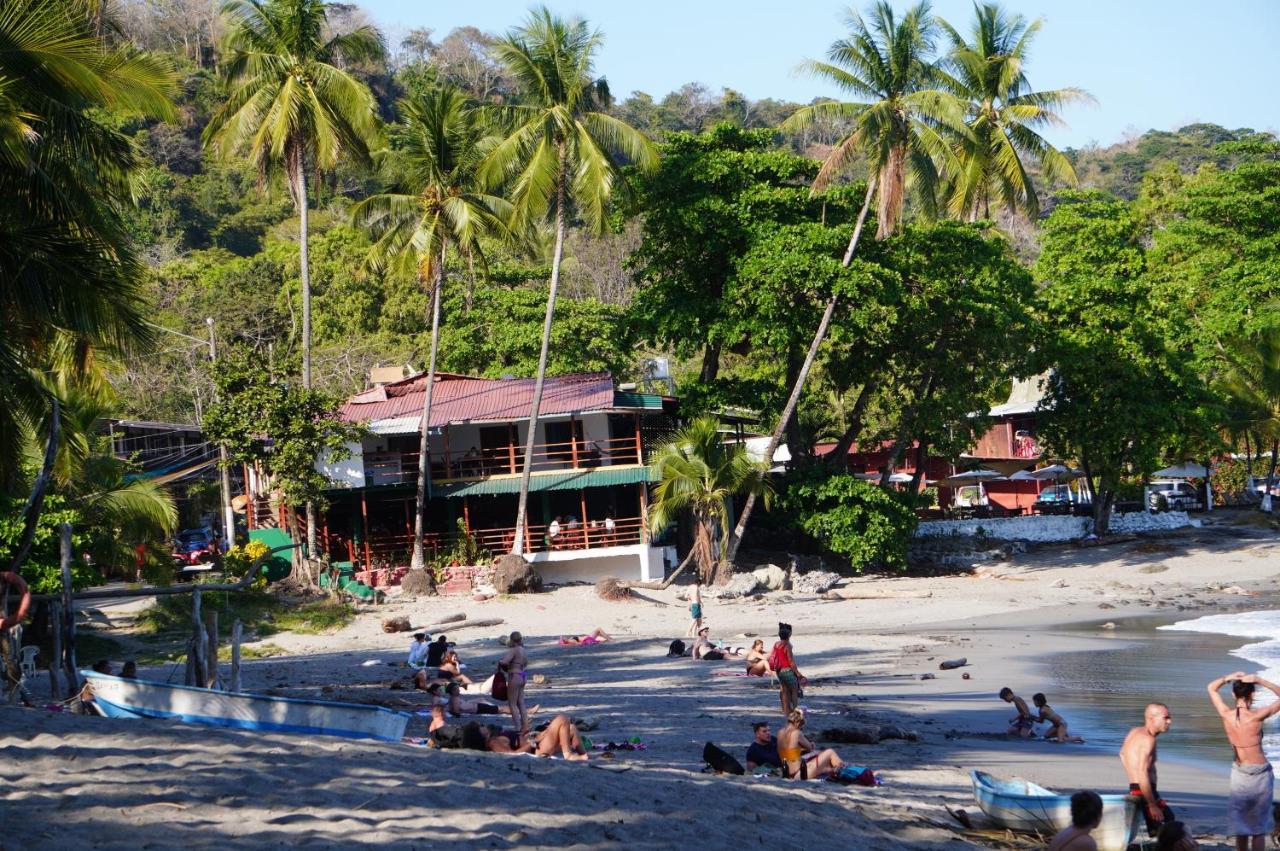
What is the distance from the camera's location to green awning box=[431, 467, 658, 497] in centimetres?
3203

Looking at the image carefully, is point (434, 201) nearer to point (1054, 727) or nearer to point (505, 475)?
point (505, 475)

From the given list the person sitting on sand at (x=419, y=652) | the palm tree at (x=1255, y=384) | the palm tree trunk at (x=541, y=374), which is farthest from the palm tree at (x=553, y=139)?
the palm tree at (x=1255, y=384)

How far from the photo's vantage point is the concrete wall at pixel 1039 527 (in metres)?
40.4

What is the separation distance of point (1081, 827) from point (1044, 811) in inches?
69.2

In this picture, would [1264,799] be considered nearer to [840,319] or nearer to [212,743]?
[212,743]

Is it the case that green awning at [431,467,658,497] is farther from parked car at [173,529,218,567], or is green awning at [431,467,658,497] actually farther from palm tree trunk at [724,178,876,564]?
parked car at [173,529,218,567]

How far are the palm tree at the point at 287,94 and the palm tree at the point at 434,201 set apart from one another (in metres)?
1.50

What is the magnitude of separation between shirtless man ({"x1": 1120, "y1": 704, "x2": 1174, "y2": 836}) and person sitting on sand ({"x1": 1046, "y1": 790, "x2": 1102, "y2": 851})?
51.9 inches

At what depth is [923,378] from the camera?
35.9 metres

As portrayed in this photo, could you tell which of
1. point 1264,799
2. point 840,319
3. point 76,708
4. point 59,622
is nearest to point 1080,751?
point 1264,799

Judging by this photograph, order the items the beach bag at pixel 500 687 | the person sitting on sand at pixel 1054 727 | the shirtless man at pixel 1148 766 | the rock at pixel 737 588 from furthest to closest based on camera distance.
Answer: the rock at pixel 737 588 < the beach bag at pixel 500 687 < the person sitting on sand at pixel 1054 727 < the shirtless man at pixel 1148 766

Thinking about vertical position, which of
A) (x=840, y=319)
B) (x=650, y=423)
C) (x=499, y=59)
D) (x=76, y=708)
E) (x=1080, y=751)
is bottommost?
(x=1080, y=751)

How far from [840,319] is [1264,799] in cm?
2489

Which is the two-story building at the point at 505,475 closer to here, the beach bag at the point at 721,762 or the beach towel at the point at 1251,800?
the beach bag at the point at 721,762
